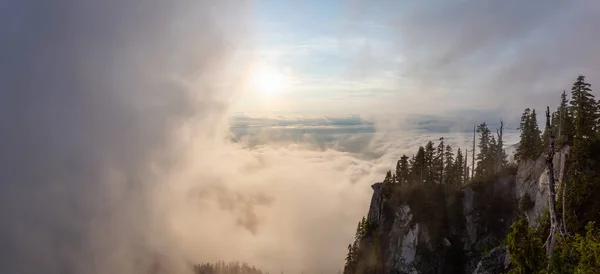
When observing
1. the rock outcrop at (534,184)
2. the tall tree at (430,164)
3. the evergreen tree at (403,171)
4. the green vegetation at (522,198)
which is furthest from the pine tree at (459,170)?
the rock outcrop at (534,184)

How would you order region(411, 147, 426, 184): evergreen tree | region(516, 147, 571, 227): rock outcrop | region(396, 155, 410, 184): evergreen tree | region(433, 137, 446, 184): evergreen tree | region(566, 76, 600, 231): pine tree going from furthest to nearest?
region(396, 155, 410, 184): evergreen tree, region(411, 147, 426, 184): evergreen tree, region(433, 137, 446, 184): evergreen tree, region(516, 147, 571, 227): rock outcrop, region(566, 76, 600, 231): pine tree

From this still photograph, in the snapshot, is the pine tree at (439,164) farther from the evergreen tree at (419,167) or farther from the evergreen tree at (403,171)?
the evergreen tree at (403,171)

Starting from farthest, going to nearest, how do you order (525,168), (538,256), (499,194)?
(499,194), (525,168), (538,256)

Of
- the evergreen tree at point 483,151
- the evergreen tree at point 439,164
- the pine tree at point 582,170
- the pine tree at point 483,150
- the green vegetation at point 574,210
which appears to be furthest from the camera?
the pine tree at point 483,150

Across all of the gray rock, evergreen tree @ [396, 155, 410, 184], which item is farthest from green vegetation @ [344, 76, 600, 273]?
the gray rock

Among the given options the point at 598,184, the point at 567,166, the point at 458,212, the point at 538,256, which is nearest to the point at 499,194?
the point at 458,212

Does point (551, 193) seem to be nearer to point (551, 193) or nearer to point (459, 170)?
point (551, 193)

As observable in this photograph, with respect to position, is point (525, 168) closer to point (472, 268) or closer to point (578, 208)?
point (472, 268)

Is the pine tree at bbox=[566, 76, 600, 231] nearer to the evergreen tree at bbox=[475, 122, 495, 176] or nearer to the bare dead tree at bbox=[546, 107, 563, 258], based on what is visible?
the bare dead tree at bbox=[546, 107, 563, 258]
